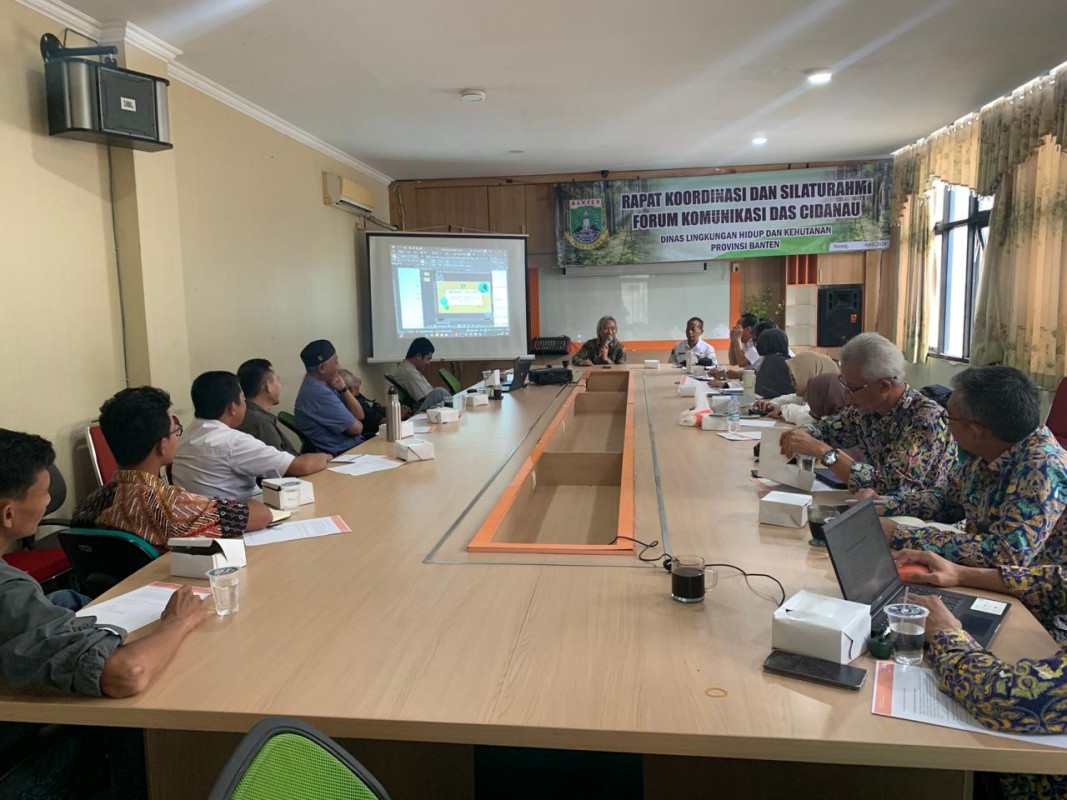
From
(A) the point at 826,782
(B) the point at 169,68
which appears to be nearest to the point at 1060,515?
(A) the point at 826,782

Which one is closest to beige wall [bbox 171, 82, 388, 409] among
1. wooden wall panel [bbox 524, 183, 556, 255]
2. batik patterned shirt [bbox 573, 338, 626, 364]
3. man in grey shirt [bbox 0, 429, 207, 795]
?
wooden wall panel [bbox 524, 183, 556, 255]

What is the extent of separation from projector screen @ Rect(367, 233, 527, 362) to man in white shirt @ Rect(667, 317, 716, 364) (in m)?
1.78

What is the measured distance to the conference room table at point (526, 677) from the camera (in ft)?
4.01

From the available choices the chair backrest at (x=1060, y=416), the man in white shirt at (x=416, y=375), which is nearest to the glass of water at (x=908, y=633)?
the chair backrest at (x=1060, y=416)

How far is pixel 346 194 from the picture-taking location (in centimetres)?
693

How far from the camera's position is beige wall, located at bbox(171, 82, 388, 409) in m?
4.68

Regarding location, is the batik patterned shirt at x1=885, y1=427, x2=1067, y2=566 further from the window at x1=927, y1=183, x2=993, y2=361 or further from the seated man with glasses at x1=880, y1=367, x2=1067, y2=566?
the window at x1=927, y1=183, x2=993, y2=361

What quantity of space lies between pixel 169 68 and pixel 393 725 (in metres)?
4.38

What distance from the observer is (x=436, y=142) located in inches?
259

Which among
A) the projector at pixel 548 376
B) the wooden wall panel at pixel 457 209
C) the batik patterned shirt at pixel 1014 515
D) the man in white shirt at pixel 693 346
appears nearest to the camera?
the batik patterned shirt at pixel 1014 515

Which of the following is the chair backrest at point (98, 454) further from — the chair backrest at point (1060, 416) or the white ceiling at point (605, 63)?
the chair backrest at point (1060, 416)

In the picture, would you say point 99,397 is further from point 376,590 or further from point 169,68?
point 376,590

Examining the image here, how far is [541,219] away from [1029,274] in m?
4.83

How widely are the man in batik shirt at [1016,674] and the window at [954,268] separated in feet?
18.6
